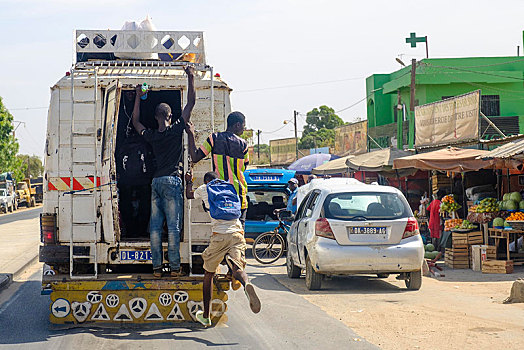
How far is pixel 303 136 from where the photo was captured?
85938 mm

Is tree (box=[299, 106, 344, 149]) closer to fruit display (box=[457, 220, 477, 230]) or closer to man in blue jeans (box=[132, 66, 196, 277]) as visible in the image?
fruit display (box=[457, 220, 477, 230])

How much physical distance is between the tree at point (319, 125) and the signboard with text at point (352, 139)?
1238 inches

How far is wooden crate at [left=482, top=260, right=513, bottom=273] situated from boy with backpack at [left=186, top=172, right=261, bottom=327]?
749cm

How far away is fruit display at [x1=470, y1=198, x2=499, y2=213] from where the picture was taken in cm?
1517

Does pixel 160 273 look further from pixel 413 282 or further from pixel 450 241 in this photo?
pixel 450 241

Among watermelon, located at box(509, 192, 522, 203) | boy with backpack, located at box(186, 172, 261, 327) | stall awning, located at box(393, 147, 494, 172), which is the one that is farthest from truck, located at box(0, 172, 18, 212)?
boy with backpack, located at box(186, 172, 261, 327)

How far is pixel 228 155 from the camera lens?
8453 millimetres

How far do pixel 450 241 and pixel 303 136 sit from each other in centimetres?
6959

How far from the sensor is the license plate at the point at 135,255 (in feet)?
27.9

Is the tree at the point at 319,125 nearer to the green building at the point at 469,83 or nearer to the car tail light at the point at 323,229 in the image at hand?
the green building at the point at 469,83

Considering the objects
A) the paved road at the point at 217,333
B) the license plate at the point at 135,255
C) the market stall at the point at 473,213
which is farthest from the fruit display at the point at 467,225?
the license plate at the point at 135,255

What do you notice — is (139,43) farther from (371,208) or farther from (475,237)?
(475,237)

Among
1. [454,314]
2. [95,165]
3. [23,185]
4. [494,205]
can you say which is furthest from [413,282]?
[23,185]

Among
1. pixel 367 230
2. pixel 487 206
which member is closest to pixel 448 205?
pixel 487 206
